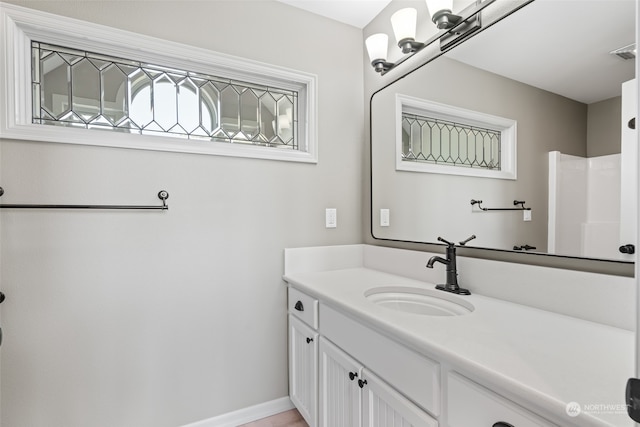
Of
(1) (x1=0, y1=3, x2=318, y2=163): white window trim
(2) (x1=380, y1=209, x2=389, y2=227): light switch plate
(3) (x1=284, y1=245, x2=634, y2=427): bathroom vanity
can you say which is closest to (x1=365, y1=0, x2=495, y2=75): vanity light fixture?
(1) (x1=0, y1=3, x2=318, y2=163): white window trim

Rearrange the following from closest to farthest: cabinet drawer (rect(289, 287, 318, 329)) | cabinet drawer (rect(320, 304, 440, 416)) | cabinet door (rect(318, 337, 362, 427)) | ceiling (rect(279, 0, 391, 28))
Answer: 1. cabinet drawer (rect(320, 304, 440, 416))
2. cabinet door (rect(318, 337, 362, 427))
3. cabinet drawer (rect(289, 287, 318, 329))
4. ceiling (rect(279, 0, 391, 28))

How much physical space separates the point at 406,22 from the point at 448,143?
661 mm

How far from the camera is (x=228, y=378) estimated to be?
1.65 m

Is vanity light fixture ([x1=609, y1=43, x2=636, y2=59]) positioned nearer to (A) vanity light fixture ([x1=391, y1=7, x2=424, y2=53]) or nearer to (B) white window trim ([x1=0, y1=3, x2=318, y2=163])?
(A) vanity light fixture ([x1=391, y1=7, x2=424, y2=53])

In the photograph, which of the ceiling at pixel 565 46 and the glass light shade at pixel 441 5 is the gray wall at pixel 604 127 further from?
the glass light shade at pixel 441 5

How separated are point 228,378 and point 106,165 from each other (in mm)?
1279

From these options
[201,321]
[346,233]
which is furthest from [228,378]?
[346,233]

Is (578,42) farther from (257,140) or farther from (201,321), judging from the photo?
(201,321)

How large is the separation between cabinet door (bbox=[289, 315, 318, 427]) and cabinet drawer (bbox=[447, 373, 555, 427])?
77cm

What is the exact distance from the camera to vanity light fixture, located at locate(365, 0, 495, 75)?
4.29 ft

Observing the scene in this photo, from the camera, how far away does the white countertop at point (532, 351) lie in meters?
0.57

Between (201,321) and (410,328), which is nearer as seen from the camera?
(410,328)

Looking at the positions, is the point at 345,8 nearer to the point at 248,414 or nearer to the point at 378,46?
the point at 378,46

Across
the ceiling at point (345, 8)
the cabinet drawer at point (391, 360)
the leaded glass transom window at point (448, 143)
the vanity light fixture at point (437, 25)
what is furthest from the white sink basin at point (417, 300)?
the ceiling at point (345, 8)
